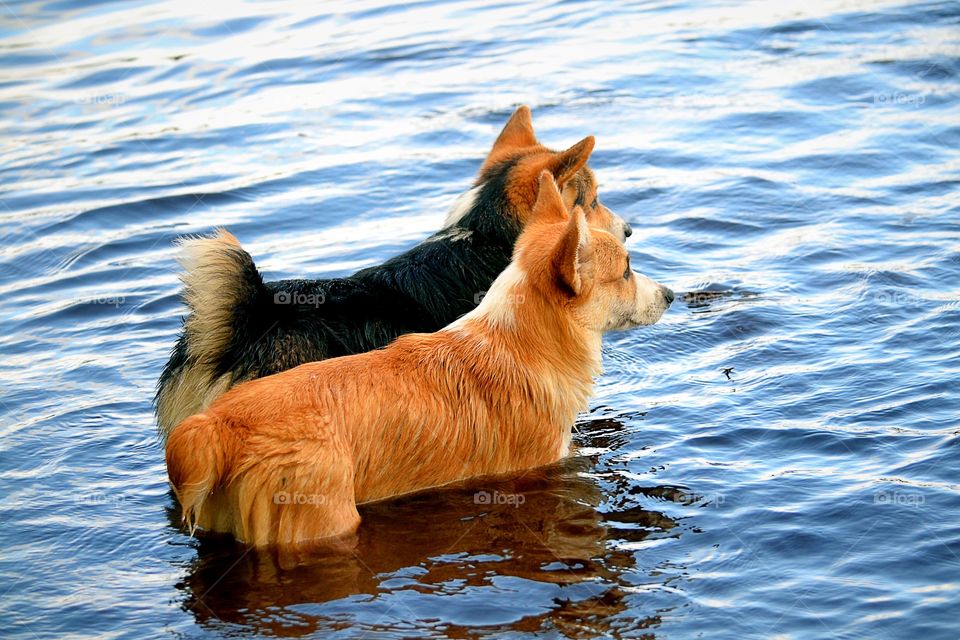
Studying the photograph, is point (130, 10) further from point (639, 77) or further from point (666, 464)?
point (666, 464)

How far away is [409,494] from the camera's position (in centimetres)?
554

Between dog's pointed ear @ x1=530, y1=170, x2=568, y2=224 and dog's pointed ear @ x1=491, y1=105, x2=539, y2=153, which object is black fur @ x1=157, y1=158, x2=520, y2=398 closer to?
dog's pointed ear @ x1=530, y1=170, x2=568, y2=224

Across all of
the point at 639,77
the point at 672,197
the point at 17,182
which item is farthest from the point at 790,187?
the point at 17,182

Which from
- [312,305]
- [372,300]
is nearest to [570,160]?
[372,300]

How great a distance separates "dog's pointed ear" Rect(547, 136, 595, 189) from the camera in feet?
20.2

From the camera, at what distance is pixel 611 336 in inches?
296

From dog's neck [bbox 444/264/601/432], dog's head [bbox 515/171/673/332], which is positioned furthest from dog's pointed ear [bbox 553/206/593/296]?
dog's neck [bbox 444/264/601/432]

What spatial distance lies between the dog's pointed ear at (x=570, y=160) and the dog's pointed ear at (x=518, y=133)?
75 centimetres

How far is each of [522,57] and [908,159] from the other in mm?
5164

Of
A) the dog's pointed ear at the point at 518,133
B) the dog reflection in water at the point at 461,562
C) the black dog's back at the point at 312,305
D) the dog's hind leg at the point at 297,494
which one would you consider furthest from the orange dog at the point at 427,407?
the dog's pointed ear at the point at 518,133

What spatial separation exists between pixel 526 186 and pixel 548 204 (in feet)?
1.24

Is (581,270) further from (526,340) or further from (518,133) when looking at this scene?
(518,133)

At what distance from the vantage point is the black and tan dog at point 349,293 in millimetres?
5320

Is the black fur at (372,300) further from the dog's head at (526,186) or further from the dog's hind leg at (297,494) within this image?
the dog's hind leg at (297,494)
